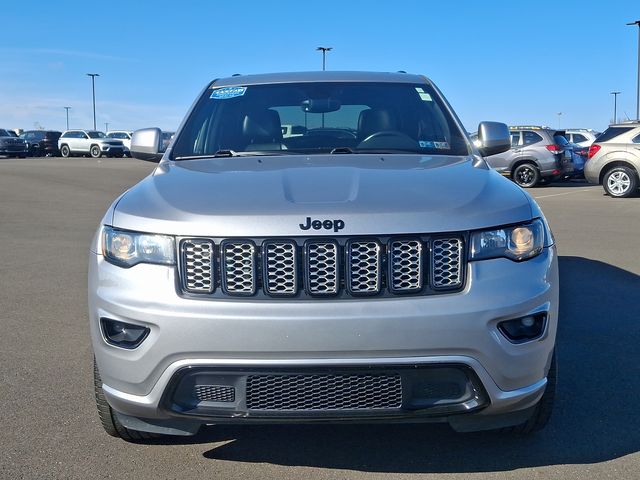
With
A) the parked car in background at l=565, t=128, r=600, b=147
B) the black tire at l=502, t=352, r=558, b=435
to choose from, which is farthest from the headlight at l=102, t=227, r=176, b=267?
the parked car in background at l=565, t=128, r=600, b=147

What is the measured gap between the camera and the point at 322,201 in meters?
3.02

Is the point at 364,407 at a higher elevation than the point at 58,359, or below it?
higher

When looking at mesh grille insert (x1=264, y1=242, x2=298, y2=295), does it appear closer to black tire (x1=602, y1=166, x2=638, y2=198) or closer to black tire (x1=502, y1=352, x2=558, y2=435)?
black tire (x1=502, y1=352, x2=558, y2=435)

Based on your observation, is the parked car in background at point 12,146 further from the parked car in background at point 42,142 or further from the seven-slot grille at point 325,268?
the seven-slot grille at point 325,268

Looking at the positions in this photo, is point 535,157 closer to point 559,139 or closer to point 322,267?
point 559,139

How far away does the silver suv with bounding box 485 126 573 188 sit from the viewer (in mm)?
20797

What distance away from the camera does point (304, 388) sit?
289 centimetres

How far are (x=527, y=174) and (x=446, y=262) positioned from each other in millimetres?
19206

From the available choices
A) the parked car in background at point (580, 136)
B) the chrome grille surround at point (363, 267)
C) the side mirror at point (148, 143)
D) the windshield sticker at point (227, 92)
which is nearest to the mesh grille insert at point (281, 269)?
the chrome grille surround at point (363, 267)

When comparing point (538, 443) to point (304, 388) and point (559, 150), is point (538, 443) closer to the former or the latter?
point (304, 388)

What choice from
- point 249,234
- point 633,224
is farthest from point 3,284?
point 633,224

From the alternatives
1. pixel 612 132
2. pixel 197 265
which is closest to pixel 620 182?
pixel 612 132

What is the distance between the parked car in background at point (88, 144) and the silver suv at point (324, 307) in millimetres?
46964

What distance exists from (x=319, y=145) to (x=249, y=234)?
160 cm
